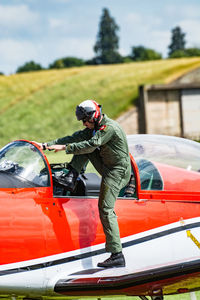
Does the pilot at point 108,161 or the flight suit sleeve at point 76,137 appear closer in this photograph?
the pilot at point 108,161

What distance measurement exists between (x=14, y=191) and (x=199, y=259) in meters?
2.10

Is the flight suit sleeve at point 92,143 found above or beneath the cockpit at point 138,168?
above

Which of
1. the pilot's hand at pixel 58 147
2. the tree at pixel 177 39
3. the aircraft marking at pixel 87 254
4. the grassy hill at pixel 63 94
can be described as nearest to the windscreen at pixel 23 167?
the pilot's hand at pixel 58 147

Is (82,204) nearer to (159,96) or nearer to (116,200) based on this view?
(116,200)

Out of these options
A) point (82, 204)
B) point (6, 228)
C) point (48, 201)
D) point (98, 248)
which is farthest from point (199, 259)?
point (6, 228)

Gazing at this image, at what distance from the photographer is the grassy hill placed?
3894 cm

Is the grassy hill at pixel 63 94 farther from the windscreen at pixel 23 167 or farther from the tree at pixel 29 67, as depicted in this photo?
the tree at pixel 29 67

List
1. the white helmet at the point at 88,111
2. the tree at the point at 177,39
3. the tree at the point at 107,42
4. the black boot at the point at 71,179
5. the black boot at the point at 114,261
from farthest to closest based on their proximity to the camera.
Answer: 1. the tree at the point at 177,39
2. the tree at the point at 107,42
3. the black boot at the point at 71,179
4. the black boot at the point at 114,261
5. the white helmet at the point at 88,111

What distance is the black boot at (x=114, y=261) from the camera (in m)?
4.75

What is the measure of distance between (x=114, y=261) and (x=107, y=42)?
148730 millimetres

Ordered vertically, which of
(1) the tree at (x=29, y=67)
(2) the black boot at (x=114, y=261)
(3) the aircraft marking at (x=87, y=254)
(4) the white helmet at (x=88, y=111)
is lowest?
(2) the black boot at (x=114, y=261)

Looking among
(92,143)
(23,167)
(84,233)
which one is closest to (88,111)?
(92,143)

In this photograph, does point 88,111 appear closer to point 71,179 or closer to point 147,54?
point 71,179

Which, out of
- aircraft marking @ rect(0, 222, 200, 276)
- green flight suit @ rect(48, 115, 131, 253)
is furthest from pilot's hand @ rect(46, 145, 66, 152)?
aircraft marking @ rect(0, 222, 200, 276)
